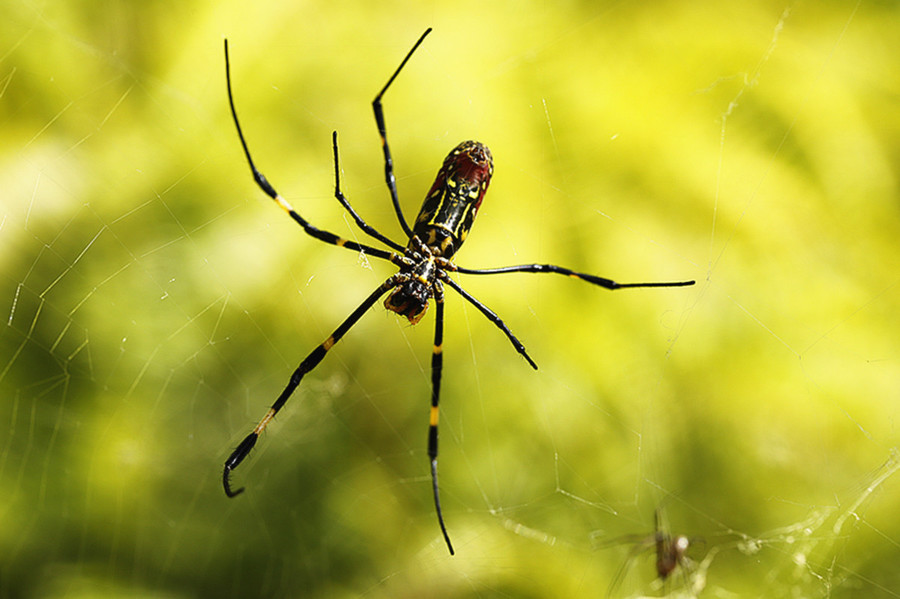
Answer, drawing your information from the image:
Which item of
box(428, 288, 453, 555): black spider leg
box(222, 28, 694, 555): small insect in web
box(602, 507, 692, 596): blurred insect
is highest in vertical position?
box(222, 28, 694, 555): small insect in web

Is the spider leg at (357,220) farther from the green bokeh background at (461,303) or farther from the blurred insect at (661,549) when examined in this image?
the blurred insect at (661,549)

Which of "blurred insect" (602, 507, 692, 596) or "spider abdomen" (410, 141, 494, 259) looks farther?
"blurred insect" (602, 507, 692, 596)

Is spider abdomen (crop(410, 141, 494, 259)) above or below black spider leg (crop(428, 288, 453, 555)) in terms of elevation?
above

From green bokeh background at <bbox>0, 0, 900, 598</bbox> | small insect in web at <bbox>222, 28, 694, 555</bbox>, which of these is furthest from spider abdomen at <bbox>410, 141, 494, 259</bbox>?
green bokeh background at <bbox>0, 0, 900, 598</bbox>

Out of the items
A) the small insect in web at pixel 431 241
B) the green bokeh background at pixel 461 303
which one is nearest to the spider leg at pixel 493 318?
the small insect in web at pixel 431 241

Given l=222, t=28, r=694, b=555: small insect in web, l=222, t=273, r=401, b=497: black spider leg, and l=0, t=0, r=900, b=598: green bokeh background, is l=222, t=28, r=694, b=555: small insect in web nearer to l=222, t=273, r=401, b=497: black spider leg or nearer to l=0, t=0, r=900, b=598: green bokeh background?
l=222, t=273, r=401, b=497: black spider leg

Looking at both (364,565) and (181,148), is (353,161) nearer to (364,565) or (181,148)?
(181,148)

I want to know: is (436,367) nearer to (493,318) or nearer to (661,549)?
(493,318)
